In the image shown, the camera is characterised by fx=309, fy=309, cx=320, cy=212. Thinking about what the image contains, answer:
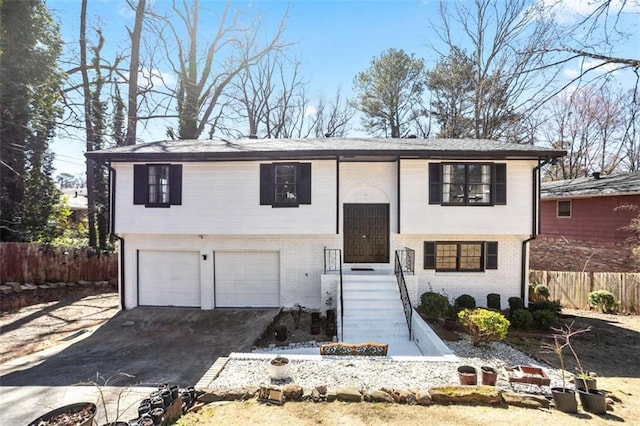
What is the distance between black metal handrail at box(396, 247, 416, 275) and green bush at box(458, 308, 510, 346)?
329cm

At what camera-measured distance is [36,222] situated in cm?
1634

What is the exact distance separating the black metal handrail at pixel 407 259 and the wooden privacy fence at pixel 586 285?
580 cm

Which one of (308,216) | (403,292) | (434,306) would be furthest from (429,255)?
(308,216)

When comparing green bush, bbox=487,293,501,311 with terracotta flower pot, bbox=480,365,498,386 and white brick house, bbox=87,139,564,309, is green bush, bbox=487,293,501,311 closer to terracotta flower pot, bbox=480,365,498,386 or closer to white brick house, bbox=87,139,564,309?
white brick house, bbox=87,139,564,309

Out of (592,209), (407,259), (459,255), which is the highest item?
(592,209)

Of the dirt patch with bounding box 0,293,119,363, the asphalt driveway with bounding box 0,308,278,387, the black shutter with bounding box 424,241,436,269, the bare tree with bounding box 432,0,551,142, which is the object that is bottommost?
the dirt patch with bounding box 0,293,119,363

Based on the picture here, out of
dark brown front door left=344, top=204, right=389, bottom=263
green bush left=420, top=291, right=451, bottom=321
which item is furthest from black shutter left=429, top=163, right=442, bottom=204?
green bush left=420, top=291, right=451, bottom=321

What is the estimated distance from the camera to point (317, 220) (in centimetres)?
1077

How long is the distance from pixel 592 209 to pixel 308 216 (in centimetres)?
1484

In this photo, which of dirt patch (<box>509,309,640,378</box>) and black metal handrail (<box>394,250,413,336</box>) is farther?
black metal handrail (<box>394,250,413,336</box>)

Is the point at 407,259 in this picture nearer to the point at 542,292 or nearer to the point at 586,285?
the point at 542,292

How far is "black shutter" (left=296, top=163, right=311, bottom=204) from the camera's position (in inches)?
426

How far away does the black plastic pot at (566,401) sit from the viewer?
4.78 metres

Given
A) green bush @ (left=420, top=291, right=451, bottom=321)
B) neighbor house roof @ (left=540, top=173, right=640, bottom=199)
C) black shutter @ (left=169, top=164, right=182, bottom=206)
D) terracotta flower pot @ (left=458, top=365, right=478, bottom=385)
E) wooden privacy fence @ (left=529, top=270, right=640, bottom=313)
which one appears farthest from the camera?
neighbor house roof @ (left=540, top=173, right=640, bottom=199)
